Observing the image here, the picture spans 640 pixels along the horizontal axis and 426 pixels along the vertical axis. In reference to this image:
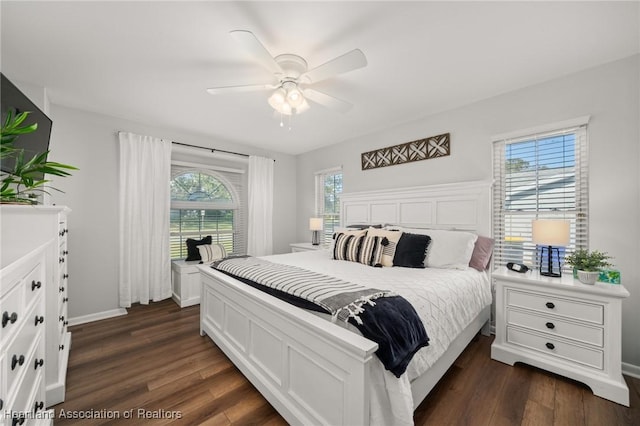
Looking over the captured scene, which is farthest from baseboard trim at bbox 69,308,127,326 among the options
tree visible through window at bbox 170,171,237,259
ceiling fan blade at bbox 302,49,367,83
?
ceiling fan blade at bbox 302,49,367,83

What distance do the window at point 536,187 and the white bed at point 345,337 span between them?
0.70 feet

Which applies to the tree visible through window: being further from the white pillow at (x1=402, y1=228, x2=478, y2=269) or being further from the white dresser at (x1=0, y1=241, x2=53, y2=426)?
the white pillow at (x1=402, y1=228, x2=478, y2=269)

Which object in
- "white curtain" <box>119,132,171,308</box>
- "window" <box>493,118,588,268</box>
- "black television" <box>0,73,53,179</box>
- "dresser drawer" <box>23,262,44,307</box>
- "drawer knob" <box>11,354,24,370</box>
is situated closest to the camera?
"drawer knob" <box>11,354,24,370</box>

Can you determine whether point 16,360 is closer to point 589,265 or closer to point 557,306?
point 557,306

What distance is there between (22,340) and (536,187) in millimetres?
3699

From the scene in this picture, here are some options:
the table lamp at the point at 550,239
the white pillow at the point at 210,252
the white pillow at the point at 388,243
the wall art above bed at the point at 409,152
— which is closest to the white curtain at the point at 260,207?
the white pillow at the point at 210,252

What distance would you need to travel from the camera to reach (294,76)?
201 cm

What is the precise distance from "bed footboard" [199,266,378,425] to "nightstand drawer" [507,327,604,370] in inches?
68.6

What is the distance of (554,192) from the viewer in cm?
241

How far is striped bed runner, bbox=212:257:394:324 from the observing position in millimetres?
1345

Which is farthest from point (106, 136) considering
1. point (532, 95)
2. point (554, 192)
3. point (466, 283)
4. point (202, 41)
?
point (554, 192)

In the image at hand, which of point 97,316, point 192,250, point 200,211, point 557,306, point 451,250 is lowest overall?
point 97,316

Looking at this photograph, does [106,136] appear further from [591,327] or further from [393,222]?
[591,327]

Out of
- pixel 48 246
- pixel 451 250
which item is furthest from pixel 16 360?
pixel 451 250
